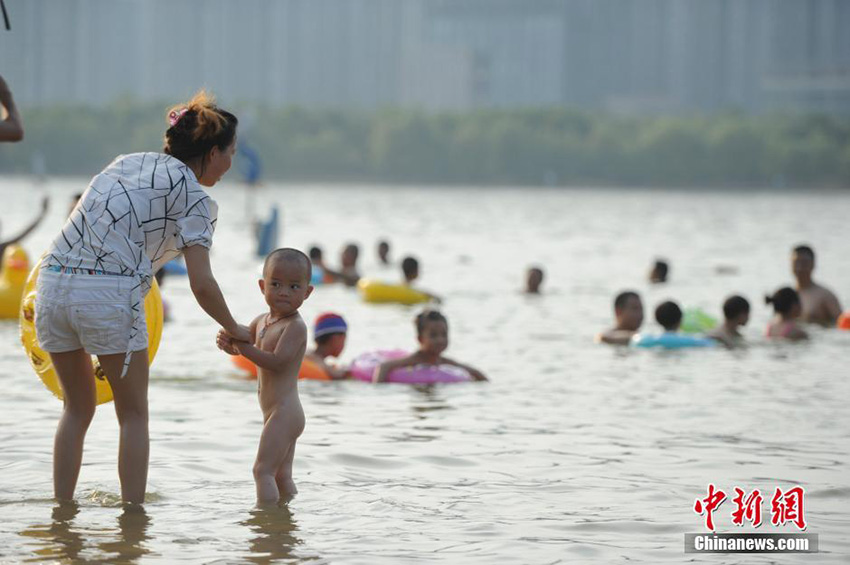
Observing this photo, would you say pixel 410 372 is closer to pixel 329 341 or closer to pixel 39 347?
pixel 329 341

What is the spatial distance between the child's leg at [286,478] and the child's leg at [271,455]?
38 millimetres

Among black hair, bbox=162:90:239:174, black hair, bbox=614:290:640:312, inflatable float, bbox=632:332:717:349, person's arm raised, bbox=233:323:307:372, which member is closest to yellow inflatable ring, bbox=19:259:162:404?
person's arm raised, bbox=233:323:307:372

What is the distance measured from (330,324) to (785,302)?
233 inches

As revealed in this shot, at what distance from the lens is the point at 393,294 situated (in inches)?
746

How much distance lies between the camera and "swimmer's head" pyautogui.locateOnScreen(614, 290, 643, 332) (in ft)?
48.0

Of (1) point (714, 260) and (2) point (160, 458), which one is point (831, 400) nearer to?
(2) point (160, 458)

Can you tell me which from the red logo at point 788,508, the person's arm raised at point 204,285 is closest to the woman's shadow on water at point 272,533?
the person's arm raised at point 204,285

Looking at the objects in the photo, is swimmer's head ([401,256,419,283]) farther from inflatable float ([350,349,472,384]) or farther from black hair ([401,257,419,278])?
inflatable float ([350,349,472,384])

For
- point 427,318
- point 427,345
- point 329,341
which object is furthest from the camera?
point 427,345

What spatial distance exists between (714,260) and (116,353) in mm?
27311

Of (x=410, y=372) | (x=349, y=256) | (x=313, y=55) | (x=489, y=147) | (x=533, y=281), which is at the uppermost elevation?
(x=313, y=55)

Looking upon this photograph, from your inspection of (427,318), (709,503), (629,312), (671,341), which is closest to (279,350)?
(709,503)

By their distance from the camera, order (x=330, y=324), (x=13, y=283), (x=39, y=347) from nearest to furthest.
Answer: (x=39, y=347)
(x=330, y=324)
(x=13, y=283)

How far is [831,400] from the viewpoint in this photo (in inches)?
430
